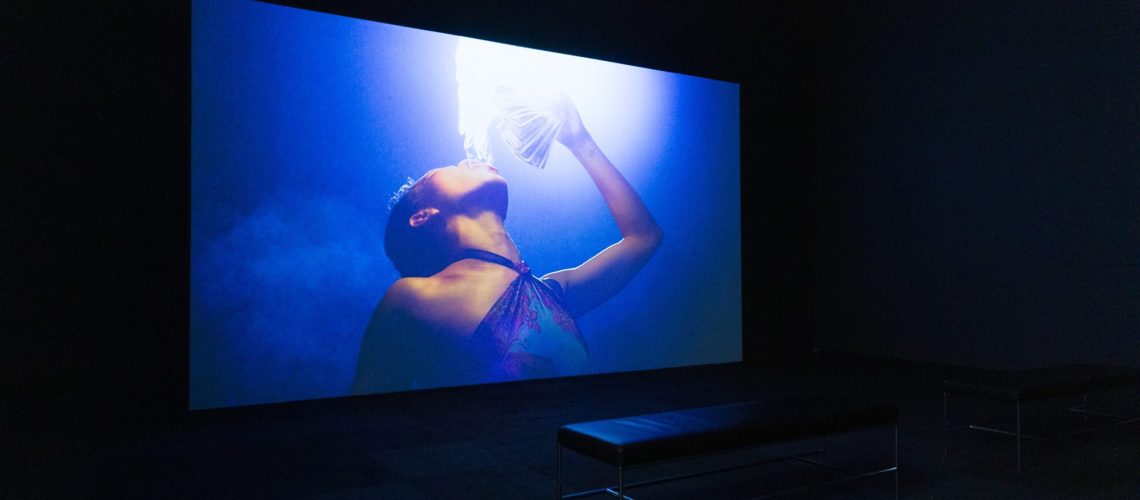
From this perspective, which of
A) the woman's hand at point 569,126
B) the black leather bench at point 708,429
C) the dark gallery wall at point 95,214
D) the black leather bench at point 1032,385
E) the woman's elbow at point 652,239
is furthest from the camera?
the woman's elbow at point 652,239

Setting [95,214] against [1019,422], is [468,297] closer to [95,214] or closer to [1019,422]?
[95,214]

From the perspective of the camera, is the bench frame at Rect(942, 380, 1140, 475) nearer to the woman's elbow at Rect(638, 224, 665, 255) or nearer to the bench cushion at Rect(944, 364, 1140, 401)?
the bench cushion at Rect(944, 364, 1140, 401)

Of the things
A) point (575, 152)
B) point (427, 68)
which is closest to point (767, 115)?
point (575, 152)

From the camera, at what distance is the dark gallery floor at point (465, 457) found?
3.23 m

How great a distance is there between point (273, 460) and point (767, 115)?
Result: 17.6 feet

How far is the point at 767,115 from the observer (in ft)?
24.5

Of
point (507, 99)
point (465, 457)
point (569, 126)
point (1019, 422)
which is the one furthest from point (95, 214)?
point (1019, 422)

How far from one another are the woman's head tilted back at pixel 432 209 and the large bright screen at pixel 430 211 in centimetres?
1

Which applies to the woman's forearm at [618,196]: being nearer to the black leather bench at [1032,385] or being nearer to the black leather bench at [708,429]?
the black leather bench at [1032,385]

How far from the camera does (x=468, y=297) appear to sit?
566cm

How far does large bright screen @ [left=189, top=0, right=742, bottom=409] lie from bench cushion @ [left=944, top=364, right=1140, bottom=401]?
9.82 feet

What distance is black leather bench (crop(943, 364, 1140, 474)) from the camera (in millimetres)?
3539

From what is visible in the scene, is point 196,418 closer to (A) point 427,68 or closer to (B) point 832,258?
(A) point 427,68

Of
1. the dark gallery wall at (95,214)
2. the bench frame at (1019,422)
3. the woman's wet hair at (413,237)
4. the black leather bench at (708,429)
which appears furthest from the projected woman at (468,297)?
the bench frame at (1019,422)
